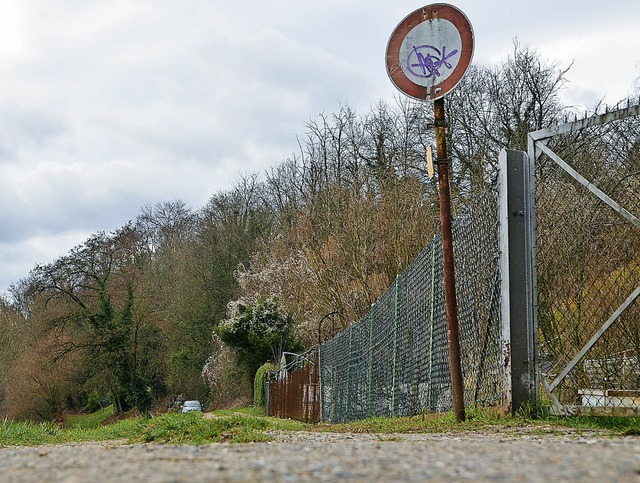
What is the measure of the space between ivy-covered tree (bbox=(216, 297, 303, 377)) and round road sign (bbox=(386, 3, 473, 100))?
24.7 metres

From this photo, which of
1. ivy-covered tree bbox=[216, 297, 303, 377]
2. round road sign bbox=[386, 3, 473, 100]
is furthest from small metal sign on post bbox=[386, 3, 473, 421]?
ivy-covered tree bbox=[216, 297, 303, 377]

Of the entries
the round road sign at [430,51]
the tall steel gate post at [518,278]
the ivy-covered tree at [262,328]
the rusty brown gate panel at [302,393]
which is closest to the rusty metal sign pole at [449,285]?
the round road sign at [430,51]

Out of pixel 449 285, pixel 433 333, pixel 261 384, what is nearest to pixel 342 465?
pixel 449 285

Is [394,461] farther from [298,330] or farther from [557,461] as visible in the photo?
[298,330]

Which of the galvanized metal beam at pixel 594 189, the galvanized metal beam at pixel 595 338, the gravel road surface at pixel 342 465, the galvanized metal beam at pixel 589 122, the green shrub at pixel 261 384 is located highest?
the galvanized metal beam at pixel 589 122

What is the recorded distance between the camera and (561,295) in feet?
18.8

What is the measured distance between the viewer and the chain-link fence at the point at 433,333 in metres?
6.18

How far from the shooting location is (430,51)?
6477 millimetres

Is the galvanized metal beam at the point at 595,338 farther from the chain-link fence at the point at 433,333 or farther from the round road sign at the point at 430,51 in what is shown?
the round road sign at the point at 430,51

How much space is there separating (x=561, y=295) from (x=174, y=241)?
44.3 meters

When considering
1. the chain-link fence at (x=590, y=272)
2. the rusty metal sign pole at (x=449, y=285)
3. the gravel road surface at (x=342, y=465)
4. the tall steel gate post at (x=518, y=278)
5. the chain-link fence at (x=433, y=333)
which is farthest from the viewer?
the chain-link fence at (x=433, y=333)

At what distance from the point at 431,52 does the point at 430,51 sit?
0.04ft

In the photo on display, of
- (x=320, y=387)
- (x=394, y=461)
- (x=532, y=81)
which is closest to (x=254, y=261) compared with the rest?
(x=532, y=81)

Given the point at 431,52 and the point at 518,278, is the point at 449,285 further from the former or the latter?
the point at 431,52
